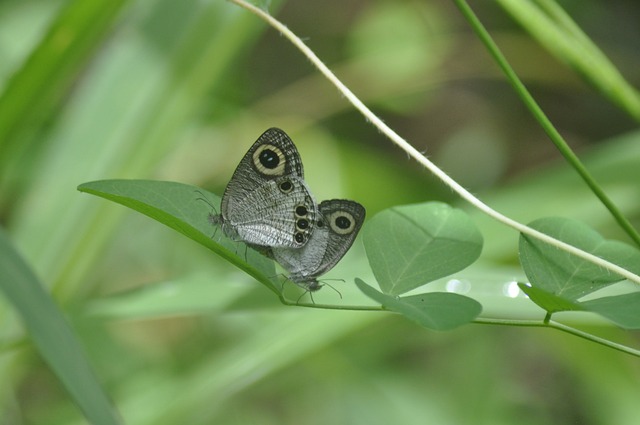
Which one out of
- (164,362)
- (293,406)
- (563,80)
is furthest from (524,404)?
(563,80)

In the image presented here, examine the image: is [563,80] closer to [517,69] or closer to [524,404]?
[517,69]

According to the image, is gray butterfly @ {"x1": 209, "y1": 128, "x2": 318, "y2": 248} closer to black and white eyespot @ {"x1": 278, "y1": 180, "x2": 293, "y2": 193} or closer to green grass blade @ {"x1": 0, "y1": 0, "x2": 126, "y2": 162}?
black and white eyespot @ {"x1": 278, "y1": 180, "x2": 293, "y2": 193}

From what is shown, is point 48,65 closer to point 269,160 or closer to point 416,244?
point 269,160

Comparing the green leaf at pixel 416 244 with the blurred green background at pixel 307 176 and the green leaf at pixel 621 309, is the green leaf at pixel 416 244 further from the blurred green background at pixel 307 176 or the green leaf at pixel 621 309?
the blurred green background at pixel 307 176

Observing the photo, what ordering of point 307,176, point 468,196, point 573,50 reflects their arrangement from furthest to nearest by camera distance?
point 307,176 < point 573,50 < point 468,196

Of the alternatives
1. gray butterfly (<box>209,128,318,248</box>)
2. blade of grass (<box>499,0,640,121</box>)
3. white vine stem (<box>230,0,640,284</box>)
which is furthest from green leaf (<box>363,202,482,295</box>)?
blade of grass (<box>499,0,640,121</box>)

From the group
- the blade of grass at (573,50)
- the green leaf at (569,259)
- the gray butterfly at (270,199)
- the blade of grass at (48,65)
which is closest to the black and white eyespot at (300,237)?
the gray butterfly at (270,199)

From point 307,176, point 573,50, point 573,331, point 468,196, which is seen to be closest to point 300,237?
point 468,196
